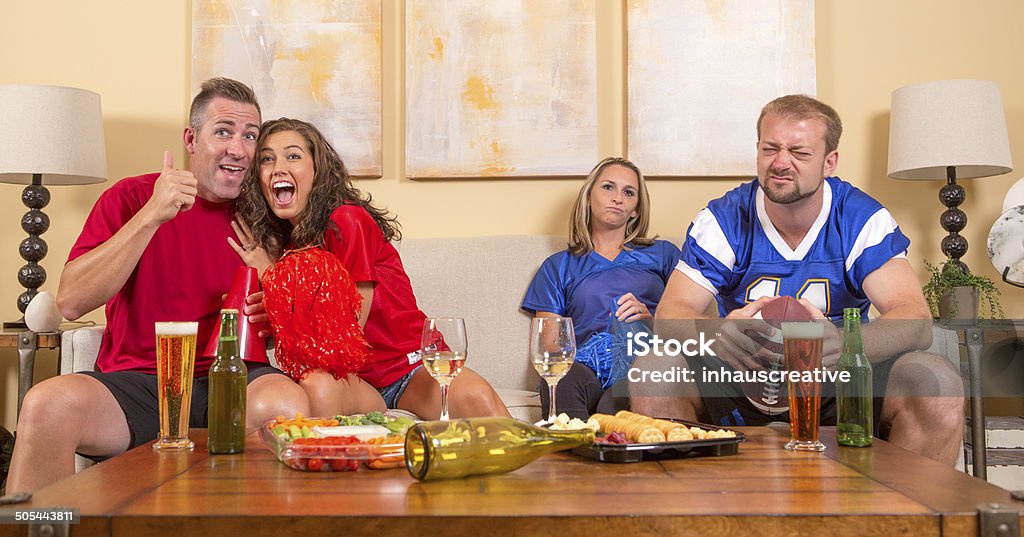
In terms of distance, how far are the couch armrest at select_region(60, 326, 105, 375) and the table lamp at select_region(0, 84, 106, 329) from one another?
51 cm

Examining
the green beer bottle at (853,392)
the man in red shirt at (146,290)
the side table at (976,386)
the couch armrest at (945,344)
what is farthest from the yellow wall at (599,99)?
the green beer bottle at (853,392)

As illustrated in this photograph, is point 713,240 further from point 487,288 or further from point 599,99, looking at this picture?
point 599,99

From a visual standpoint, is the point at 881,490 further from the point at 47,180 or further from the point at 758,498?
the point at 47,180

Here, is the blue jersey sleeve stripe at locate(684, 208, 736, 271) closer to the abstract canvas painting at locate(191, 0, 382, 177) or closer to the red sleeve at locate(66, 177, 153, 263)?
the abstract canvas painting at locate(191, 0, 382, 177)

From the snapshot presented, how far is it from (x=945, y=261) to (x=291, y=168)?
2.31 meters

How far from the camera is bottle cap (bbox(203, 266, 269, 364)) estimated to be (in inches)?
83.0

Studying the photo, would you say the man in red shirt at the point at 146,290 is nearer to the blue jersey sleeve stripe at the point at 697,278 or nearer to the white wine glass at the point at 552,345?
the white wine glass at the point at 552,345

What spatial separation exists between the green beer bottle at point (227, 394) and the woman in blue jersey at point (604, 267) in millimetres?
1338

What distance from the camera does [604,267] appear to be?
2805 millimetres

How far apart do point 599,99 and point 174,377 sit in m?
2.21

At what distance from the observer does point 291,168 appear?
2334 millimetres

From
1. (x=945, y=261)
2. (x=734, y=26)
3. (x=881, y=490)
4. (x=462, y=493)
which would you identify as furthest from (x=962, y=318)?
(x=462, y=493)

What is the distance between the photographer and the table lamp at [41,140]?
2.79m

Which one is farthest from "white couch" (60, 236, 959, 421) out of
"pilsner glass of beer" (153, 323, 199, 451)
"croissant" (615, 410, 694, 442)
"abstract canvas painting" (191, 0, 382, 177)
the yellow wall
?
"pilsner glass of beer" (153, 323, 199, 451)
